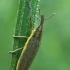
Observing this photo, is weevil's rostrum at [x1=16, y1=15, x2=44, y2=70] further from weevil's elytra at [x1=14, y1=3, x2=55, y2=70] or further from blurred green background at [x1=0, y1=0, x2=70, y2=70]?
blurred green background at [x1=0, y1=0, x2=70, y2=70]

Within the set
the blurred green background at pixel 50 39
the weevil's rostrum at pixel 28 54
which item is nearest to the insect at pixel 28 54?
the weevil's rostrum at pixel 28 54

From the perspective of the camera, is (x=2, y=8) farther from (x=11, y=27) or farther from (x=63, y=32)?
(x=63, y=32)

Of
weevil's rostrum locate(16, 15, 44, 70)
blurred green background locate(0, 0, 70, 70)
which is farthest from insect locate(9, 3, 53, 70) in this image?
blurred green background locate(0, 0, 70, 70)

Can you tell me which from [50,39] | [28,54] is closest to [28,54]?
[28,54]

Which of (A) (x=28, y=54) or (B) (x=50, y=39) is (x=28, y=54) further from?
(B) (x=50, y=39)

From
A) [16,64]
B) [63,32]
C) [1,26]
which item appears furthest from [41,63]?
[16,64]

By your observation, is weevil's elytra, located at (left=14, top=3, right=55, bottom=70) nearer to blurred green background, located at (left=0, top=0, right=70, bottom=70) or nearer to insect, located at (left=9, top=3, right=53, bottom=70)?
insect, located at (left=9, top=3, right=53, bottom=70)

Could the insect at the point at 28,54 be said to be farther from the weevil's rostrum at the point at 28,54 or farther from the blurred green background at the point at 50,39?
the blurred green background at the point at 50,39

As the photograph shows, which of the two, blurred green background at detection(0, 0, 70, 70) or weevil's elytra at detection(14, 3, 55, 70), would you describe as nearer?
weevil's elytra at detection(14, 3, 55, 70)
